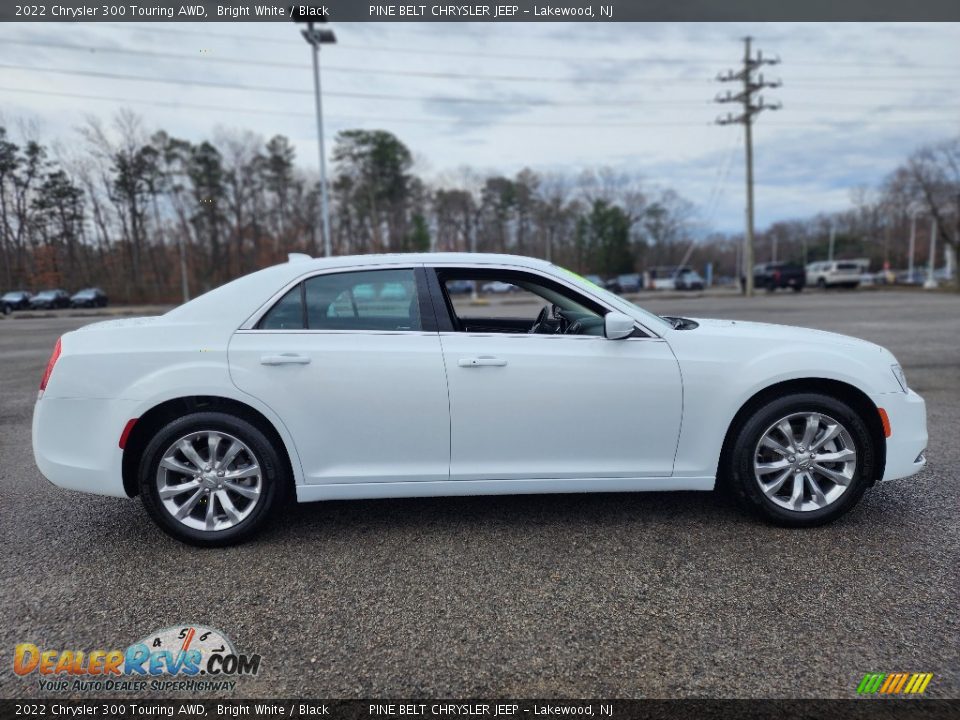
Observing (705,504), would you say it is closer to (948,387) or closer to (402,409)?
(402,409)

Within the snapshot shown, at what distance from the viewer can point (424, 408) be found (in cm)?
325

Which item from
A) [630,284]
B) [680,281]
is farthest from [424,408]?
[630,284]

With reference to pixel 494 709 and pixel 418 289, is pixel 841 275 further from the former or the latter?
pixel 494 709

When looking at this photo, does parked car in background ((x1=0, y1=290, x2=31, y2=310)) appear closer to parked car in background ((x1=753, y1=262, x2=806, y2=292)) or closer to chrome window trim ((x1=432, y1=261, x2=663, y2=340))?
chrome window trim ((x1=432, y1=261, x2=663, y2=340))

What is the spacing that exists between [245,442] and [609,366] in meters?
2.06

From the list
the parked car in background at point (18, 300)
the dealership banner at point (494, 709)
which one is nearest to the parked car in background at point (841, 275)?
the dealership banner at point (494, 709)

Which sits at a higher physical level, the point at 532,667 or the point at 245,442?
the point at 245,442

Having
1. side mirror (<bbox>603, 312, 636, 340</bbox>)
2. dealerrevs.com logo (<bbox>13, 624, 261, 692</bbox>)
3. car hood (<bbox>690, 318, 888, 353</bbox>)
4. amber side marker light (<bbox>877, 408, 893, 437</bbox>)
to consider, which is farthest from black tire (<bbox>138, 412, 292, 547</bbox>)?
amber side marker light (<bbox>877, 408, 893, 437</bbox>)

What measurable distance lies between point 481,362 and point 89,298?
168 feet

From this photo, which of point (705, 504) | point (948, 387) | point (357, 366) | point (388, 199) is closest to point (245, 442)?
point (357, 366)

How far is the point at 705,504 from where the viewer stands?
3873 mm

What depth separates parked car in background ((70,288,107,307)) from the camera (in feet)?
144

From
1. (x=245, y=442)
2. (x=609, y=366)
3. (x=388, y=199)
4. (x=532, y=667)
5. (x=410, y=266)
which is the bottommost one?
(x=532, y=667)

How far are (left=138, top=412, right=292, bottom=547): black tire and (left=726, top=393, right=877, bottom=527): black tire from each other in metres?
2.62
